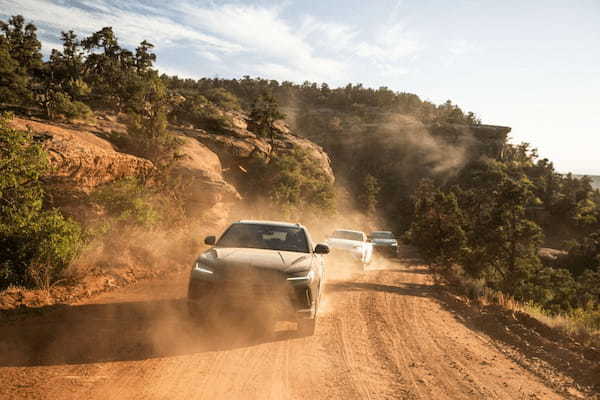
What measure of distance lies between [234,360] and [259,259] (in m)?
1.46

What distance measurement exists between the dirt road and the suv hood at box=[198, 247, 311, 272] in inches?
42.6

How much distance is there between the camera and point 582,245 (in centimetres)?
3709

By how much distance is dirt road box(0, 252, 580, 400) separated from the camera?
→ 374 centimetres

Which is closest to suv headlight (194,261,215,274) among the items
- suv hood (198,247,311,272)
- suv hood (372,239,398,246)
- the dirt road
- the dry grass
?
suv hood (198,247,311,272)

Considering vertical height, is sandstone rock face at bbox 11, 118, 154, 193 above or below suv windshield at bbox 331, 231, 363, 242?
above

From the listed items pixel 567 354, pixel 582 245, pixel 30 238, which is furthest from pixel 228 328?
pixel 582 245

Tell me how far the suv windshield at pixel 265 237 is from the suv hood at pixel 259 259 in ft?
0.85

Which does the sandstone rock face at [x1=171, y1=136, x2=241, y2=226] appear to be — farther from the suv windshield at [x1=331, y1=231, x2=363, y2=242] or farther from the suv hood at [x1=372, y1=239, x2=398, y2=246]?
the suv hood at [x1=372, y1=239, x2=398, y2=246]

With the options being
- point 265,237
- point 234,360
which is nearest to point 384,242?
point 265,237

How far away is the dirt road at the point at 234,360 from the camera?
3.74 m

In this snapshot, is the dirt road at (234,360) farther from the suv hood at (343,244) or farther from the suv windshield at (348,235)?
the suv windshield at (348,235)

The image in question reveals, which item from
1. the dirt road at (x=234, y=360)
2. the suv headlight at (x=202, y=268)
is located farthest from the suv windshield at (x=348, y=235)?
the suv headlight at (x=202, y=268)

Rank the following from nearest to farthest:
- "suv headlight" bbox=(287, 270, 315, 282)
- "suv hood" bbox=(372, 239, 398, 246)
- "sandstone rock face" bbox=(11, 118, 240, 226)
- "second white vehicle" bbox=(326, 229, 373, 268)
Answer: "suv headlight" bbox=(287, 270, 315, 282) < "sandstone rock face" bbox=(11, 118, 240, 226) < "second white vehicle" bbox=(326, 229, 373, 268) < "suv hood" bbox=(372, 239, 398, 246)

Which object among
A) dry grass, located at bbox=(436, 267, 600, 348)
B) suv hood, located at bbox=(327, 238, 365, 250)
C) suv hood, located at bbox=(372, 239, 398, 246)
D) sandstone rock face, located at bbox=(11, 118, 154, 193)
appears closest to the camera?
dry grass, located at bbox=(436, 267, 600, 348)
